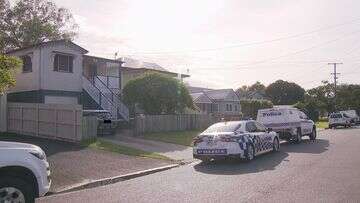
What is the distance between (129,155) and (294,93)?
305 ft

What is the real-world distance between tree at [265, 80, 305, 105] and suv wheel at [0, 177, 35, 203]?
101873mm

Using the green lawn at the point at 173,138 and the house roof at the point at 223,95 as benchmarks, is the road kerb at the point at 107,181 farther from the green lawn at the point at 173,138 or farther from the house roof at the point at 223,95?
the house roof at the point at 223,95

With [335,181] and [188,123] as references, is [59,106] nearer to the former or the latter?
[188,123]

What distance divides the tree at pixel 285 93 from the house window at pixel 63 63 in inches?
3110

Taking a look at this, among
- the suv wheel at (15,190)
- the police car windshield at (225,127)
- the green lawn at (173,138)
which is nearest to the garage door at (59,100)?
the green lawn at (173,138)

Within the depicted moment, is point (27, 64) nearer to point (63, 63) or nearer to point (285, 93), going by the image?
point (63, 63)

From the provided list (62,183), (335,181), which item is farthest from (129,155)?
(335,181)

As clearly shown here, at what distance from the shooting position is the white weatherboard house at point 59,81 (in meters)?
32.1

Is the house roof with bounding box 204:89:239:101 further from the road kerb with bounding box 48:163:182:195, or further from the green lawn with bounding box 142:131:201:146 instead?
the road kerb with bounding box 48:163:182:195

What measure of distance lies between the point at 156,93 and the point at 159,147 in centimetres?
1078

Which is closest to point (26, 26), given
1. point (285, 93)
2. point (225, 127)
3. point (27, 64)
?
point (27, 64)

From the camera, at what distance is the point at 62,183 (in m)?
13.1

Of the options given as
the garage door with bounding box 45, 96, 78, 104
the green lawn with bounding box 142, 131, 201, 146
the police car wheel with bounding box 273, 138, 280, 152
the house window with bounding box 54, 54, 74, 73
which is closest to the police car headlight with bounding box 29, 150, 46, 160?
the police car wheel with bounding box 273, 138, 280, 152

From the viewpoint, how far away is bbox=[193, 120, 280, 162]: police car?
17.0 metres
